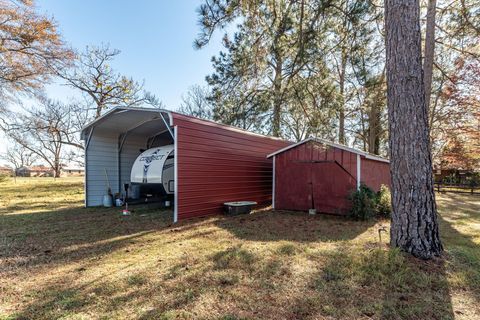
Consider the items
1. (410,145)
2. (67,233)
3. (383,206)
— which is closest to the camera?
(410,145)

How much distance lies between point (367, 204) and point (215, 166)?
4.22 meters

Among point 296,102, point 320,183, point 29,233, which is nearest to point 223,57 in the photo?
point 296,102

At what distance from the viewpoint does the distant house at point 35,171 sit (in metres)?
37.9

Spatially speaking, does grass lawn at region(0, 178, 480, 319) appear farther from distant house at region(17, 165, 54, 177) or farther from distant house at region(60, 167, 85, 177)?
distant house at region(17, 165, 54, 177)

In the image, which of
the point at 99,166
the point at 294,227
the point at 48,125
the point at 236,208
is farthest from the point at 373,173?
the point at 48,125

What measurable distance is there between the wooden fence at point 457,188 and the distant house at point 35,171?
154 feet

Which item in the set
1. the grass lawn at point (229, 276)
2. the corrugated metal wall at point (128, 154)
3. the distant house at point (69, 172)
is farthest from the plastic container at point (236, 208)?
the distant house at point (69, 172)

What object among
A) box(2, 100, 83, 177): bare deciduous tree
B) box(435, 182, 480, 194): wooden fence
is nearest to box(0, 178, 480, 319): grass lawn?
box(2, 100, 83, 177): bare deciduous tree

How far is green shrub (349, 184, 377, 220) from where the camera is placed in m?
6.48

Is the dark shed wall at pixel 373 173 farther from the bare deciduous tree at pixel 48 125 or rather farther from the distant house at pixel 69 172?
the distant house at pixel 69 172

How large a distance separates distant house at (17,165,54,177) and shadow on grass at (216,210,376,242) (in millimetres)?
42965

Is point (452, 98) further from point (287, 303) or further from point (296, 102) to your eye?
point (287, 303)

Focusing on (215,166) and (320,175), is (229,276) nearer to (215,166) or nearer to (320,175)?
(215,166)

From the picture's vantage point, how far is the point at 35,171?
4212 cm
